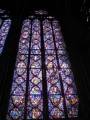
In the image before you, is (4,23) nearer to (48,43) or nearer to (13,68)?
(48,43)

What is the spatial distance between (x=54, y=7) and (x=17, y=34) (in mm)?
2362

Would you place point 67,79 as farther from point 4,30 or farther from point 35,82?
point 4,30

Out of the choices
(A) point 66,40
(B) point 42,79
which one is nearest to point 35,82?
(B) point 42,79

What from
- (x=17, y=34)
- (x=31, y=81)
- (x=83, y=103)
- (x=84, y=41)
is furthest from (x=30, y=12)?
(x=83, y=103)

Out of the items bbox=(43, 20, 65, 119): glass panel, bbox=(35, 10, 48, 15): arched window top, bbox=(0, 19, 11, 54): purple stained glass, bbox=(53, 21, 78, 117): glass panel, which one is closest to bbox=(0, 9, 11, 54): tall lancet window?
bbox=(0, 19, 11, 54): purple stained glass

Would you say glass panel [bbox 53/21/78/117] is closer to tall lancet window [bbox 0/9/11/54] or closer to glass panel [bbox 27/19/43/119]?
glass panel [bbox 27/19/43/119]

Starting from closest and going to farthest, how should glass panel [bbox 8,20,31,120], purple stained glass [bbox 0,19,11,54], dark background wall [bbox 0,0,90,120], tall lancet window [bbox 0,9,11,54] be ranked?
1. glass panel [bbox 8,20,31,120]
2. dark background wall [bbox 0,0,90,120]
3. purple stained glass [bbox 0,19,11,54]
4. tall lancet window [bbox 0,9,11,54]

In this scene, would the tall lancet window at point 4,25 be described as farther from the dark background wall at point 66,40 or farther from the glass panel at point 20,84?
the glass panel at point 20,84

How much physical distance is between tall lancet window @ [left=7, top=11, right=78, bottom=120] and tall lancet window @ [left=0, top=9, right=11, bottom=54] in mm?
444

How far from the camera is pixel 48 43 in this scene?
29.7 feet

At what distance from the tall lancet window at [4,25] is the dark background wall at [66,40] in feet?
0.50

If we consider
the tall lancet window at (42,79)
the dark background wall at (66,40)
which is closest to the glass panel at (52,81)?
the tall lancet window at (42,79)

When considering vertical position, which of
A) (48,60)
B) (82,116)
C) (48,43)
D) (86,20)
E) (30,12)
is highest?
(30,12)

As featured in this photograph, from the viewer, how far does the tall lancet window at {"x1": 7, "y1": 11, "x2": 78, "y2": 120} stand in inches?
263
